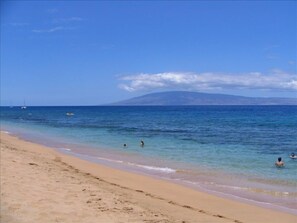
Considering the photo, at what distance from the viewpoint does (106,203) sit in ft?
27.4

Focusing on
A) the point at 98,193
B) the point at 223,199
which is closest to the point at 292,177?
the point at 223,199

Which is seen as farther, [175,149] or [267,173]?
[175,149]

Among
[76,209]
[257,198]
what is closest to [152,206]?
[76,209]

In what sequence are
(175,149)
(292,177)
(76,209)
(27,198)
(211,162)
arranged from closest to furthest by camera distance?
(76,209) → (27,198) → (292,177) → (211,162) → (175,149)

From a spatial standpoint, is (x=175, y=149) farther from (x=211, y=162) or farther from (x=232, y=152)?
(x=211, y=162)

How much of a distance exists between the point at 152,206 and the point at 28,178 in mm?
3690

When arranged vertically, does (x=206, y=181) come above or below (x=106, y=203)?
below

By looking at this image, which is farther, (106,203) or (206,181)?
(206,181)

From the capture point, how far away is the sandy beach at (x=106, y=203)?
7.29m

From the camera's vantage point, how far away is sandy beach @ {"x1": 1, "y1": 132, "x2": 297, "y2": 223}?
7289mm

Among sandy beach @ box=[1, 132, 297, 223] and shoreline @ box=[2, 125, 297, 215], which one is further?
shoreline @ box=[2, 125, 297, 215]

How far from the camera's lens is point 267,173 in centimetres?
1500

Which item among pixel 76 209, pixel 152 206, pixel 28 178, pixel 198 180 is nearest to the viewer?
pixel 76 209

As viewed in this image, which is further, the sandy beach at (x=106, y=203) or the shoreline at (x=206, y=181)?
the shoreline at (x=206, y=181)
